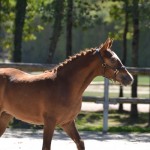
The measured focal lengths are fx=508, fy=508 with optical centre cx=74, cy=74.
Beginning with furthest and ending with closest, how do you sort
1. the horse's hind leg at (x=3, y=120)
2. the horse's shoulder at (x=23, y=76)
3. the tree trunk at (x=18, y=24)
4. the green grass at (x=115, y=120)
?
the green grass at (x=115, y=120), the tree trunk at (x=18, y=24), the horse's hind leg at (x=3, y=120), the horse's shoulder at (x=23, y=76)

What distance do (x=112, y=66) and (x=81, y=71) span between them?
404 mm

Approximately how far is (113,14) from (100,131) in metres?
7.35

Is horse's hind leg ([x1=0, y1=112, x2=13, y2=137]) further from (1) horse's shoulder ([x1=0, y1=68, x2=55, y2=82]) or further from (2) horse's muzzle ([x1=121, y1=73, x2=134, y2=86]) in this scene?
(2) horse's muzzle ([x1=121, y1=73, x2=134, y2=86])

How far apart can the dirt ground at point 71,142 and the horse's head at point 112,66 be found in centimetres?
243

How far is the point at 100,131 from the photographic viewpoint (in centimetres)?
1081

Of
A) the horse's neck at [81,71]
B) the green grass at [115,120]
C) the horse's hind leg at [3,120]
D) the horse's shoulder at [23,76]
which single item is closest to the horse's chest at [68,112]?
the horse's neck at [81,71]

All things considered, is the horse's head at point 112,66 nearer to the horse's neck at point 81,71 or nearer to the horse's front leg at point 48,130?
the horse's neck at point 81,71

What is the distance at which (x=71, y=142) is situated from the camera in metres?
9.08

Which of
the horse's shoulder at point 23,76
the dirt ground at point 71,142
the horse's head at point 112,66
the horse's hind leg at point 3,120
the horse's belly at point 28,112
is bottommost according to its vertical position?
the dirt ground at point 71,142

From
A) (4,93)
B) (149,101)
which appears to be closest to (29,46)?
(149,101)

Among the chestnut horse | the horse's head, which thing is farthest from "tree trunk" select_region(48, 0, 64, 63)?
the horse's head

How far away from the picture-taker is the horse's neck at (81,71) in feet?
21.0

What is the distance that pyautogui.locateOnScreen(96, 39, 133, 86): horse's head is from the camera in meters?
6.29

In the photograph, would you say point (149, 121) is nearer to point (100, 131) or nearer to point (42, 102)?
point (100, 131)
